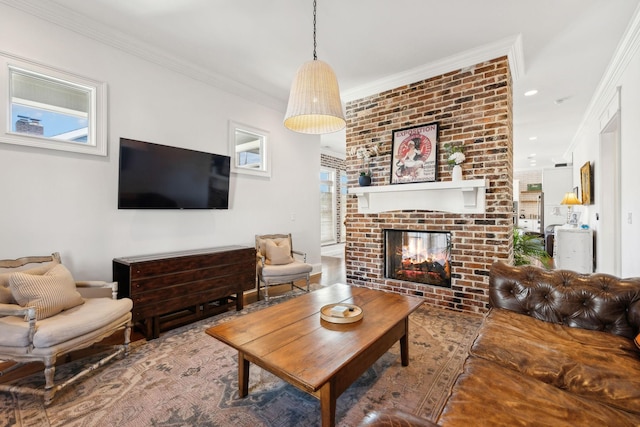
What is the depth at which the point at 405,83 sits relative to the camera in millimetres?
→ 3834

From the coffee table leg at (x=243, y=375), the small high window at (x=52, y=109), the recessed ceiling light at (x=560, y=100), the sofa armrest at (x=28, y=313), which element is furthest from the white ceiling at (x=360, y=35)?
the coffee table leg at (x=243, y=375)

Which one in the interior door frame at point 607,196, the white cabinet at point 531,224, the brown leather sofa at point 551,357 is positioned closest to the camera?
the brown leather sofa at point 551,357

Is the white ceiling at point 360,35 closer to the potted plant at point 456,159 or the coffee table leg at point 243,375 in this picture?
the potted plant at point 456,159

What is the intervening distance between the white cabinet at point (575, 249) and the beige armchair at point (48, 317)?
6.50m

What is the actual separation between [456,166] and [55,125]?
3.96 metres

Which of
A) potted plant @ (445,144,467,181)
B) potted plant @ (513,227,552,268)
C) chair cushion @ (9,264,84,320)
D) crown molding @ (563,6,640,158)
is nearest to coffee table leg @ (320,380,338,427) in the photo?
chair cushion @ (9,264,84,320)

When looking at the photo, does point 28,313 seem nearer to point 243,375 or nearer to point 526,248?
point 243,375

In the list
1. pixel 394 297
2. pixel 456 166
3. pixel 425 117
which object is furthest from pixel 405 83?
pixel 394 297

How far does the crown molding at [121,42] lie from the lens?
7.99 feet

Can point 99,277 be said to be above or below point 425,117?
below

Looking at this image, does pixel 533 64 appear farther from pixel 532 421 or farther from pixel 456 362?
pixel 532 421

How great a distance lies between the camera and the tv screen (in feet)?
9.43

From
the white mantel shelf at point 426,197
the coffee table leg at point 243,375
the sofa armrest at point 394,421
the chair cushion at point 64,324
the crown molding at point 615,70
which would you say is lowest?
the coffee table leg at point 243,375

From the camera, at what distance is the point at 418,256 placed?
151 inches
